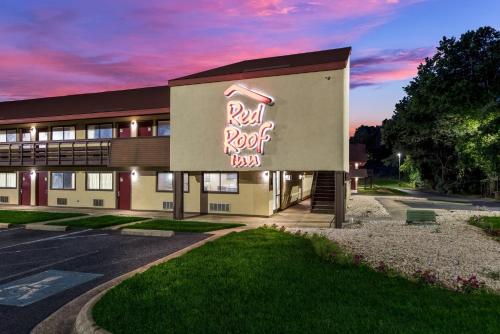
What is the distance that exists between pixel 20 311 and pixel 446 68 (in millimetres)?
25216

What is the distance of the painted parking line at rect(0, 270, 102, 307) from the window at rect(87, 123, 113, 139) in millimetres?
17621

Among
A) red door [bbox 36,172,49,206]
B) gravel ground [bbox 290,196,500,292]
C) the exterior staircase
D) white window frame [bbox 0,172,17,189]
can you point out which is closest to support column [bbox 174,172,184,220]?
gravel ground [bbox 290,196,500,292]

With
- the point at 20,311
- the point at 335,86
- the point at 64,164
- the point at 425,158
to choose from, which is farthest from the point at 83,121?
the point at 425,158

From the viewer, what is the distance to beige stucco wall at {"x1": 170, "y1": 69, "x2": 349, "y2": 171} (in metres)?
17.9

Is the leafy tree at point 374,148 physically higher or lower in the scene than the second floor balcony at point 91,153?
higher

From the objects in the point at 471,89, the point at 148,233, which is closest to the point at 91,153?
the point at 148,233

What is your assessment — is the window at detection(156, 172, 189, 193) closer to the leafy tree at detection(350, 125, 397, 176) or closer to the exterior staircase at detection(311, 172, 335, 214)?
the exterior staircase at detection(311, 172, 335, 214)

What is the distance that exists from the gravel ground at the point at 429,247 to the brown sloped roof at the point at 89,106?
14.4 m

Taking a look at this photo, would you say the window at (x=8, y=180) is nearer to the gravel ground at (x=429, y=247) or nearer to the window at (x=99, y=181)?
the window at (x=99, y=181)

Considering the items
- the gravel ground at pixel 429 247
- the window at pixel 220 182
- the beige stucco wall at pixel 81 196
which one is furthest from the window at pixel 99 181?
the gravel ground at pixel 429 247

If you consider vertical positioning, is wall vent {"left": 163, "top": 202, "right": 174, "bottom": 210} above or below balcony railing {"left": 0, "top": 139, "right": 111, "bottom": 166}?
below

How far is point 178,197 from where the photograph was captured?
21.3 m

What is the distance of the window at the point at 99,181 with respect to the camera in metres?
26.7

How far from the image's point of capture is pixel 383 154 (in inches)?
4838
